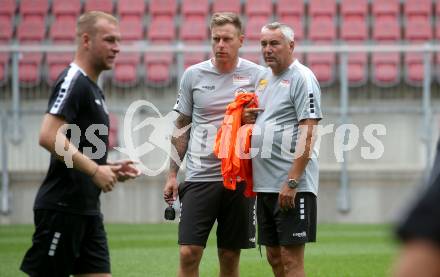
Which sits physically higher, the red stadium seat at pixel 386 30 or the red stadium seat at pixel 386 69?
the red stadium seat at pixel 386 30

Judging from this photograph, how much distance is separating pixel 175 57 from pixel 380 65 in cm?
347

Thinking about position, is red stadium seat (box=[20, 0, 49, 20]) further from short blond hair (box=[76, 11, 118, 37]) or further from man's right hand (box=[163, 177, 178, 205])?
short blond hair (box=[76, 11, 118, 37])

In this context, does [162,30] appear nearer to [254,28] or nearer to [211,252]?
[254,28]

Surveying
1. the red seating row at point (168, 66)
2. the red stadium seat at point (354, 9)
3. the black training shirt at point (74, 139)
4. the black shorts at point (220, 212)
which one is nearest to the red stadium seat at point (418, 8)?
the red stadium seat at point (354, 9)

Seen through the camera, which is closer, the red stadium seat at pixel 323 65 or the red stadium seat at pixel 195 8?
the red stadium seat at pixel 323 65

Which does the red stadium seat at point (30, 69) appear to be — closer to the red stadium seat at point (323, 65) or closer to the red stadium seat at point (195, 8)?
the red stadium seat at point (195, 8)

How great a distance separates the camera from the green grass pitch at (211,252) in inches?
384

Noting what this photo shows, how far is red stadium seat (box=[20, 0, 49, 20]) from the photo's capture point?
18.8 m

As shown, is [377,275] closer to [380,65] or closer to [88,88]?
[88,88]

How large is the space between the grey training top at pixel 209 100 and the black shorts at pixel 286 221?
57 centimetres

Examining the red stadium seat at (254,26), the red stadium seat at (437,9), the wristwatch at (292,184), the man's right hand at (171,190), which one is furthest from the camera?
the red stadium seat at (437,9)

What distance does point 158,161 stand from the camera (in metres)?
15.2

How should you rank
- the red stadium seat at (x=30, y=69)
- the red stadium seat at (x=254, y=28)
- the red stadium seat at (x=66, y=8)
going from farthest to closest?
the red stadium seat at (x=66, y=8) → the red stadium seat at (x=254, y=28) → the red stadium seat at (x=30, y=69)

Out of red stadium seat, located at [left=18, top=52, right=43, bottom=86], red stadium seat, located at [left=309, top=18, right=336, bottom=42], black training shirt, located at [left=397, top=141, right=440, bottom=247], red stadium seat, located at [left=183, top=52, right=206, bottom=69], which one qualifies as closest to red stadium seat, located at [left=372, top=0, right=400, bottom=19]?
red stadium seat, located at [left=309, top=18, right=336, bottom=42]
